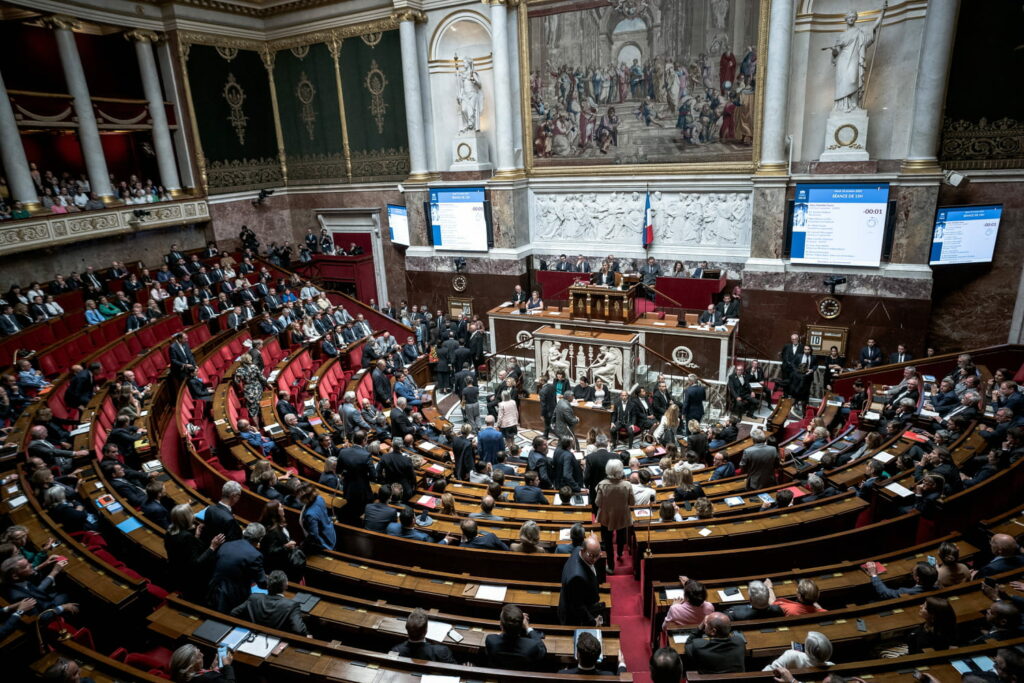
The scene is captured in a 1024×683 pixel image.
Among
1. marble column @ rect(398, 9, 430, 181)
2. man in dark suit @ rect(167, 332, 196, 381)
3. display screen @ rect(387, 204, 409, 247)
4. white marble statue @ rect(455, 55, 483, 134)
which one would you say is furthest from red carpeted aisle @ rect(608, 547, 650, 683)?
display screen @ rect(387, 204, 409, 247)

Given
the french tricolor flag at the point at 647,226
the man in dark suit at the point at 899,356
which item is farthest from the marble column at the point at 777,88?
the man in dark suit at the point at 899,356

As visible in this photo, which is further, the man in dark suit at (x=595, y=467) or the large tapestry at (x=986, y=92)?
the large tapestry at (x=986, y=92)

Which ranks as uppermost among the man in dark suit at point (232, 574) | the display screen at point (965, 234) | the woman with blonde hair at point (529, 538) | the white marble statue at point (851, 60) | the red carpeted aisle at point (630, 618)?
the white marble statue at point (851, 60)

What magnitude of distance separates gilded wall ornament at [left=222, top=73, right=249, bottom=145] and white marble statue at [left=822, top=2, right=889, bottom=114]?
59.0ft

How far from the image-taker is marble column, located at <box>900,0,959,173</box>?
12.5 m

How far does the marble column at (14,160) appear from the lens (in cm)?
1456

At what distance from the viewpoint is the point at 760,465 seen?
25.4 ft

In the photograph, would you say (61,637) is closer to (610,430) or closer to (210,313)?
(610,430)

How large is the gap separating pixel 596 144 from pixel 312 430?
11.5 m

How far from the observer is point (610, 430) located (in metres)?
12.1

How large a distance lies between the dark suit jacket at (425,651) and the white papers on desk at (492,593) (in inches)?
32.4

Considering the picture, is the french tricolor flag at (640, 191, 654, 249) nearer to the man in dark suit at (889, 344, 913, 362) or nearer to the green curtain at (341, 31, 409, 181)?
the man in dark suit at (889, 344, 913, 362)

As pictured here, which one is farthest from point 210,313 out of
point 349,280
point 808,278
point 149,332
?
point 808,278

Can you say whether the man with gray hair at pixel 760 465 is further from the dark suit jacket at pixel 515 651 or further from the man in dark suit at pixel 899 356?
the man in dark suit at pixel 899 356
